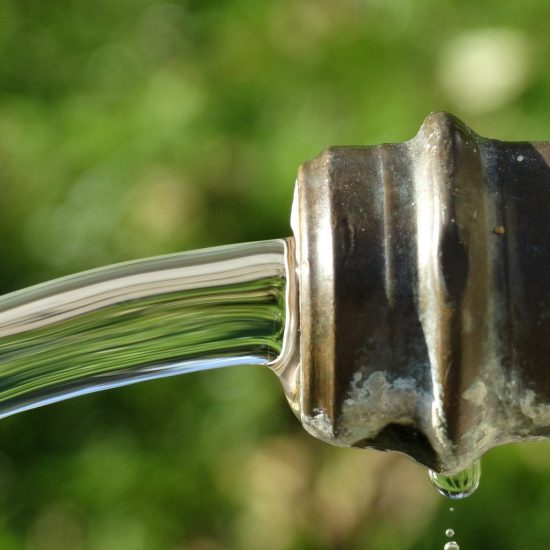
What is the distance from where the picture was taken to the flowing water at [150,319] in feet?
2.31

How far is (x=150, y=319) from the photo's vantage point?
0.72m

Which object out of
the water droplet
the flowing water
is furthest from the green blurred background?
the flowing water

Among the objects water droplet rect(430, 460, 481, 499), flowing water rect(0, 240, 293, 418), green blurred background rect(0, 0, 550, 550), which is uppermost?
green blurred background rect(0, 0, 550, 550)

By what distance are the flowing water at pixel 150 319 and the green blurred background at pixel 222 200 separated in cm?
86

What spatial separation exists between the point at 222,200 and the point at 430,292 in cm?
115

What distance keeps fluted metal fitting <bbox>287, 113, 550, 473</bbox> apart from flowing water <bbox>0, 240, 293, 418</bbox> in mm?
82

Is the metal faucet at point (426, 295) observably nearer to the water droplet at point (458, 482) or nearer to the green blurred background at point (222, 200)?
the water droplet at point (458, 482)

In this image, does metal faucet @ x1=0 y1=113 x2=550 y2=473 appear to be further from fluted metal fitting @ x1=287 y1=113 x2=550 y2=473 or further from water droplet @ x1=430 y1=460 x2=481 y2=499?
water droplet @ x1=430 y1=460 x2=481 y2=499

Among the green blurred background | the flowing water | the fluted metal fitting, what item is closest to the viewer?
the fluted metal fitting

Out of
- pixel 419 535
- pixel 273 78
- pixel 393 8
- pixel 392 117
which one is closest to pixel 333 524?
pixel 419 535

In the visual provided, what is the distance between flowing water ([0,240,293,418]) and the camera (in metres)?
0.70

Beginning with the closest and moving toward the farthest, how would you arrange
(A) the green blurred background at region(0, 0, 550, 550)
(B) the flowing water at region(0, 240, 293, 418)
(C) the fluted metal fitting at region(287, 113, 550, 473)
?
1. (C) the fluted metal fitting at region(287, 113, 550, 473)
2. (B) the flowing water at region(0, 240, 293, 418)
3. (A) the green blurred background at region(0, 0, 550, 550)

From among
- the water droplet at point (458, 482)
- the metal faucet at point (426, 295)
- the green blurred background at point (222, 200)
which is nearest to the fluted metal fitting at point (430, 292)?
the metal faucet at point (426, 295)

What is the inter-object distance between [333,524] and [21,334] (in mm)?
917
